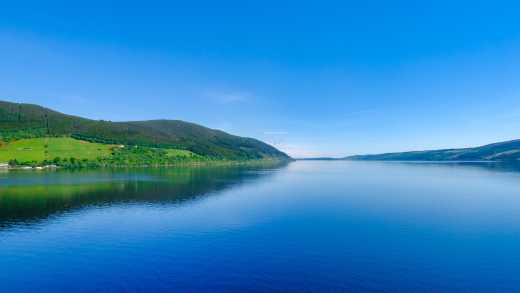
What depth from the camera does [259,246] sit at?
4622 centimetres

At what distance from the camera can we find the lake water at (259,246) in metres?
33.5

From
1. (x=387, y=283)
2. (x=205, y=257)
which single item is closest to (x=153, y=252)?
(x=205, y=257)

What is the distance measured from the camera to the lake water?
3353 cm

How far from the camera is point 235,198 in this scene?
9475 centimetres

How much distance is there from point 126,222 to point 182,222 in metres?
11.6

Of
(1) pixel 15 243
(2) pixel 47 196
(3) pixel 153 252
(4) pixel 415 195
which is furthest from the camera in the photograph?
(4) pixel 415 195

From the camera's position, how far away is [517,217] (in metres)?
64.9

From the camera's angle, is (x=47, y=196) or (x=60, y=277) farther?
(x=47, y=196)

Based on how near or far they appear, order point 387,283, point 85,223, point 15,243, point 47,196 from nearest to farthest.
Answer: point 387,283 → point 15,243 → point 85,223 → point 47,196

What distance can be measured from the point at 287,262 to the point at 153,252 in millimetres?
19558

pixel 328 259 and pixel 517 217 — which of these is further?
pixel 517 217

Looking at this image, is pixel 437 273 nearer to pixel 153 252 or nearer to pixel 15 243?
pixel 153 252

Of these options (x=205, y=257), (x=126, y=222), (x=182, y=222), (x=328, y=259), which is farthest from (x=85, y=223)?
(x=328, y=259)

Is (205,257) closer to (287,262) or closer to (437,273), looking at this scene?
(287,262)
